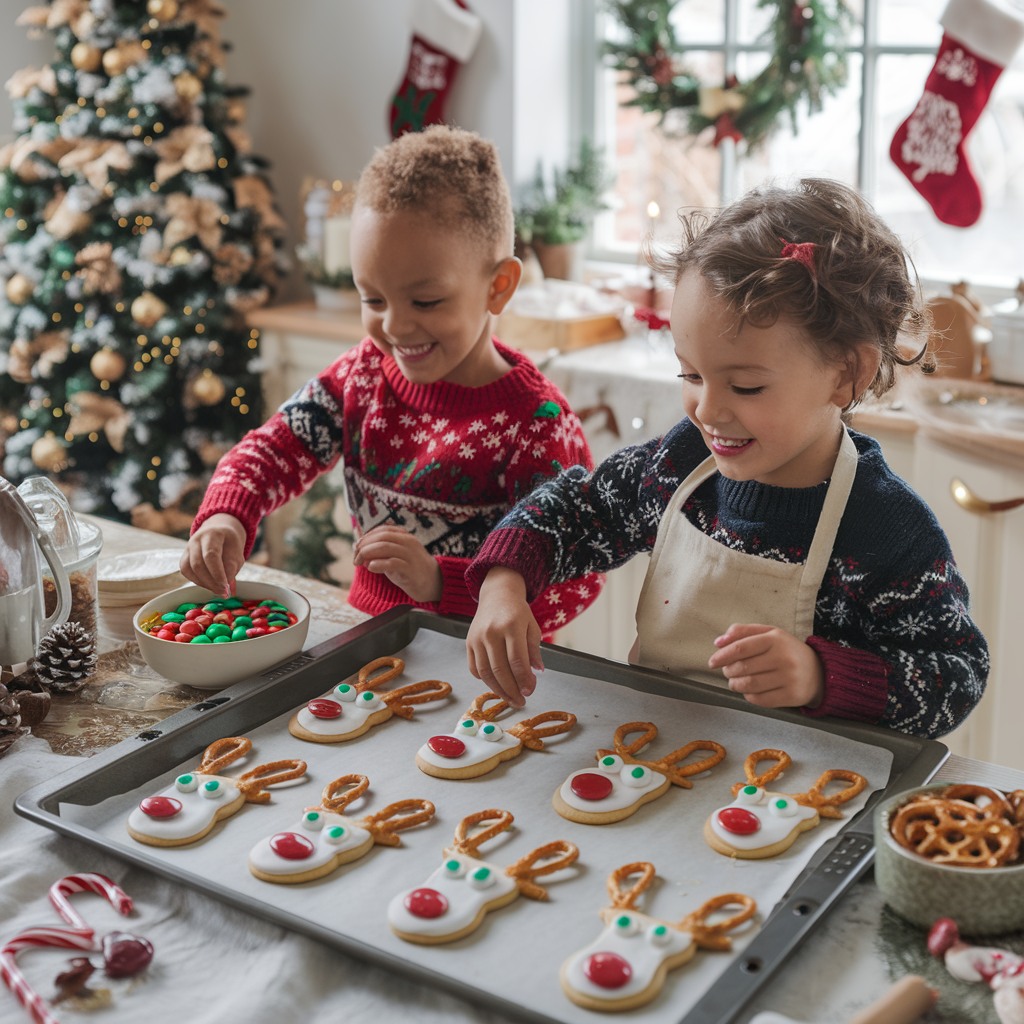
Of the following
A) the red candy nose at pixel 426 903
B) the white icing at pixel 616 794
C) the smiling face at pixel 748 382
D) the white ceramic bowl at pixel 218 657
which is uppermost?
the smiling face at pixel 748 382

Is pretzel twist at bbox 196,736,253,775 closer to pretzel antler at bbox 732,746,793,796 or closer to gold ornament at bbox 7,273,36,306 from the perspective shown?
pretzel antler at bbox 732,746,793,796

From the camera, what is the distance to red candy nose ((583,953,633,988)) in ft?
2.20

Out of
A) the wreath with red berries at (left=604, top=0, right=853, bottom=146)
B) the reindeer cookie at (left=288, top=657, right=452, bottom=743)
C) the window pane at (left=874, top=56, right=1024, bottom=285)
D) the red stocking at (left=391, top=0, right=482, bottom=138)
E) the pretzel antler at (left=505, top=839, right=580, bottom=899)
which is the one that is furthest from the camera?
the red stocking at (left=391, top=0, right=482, bottom=138)

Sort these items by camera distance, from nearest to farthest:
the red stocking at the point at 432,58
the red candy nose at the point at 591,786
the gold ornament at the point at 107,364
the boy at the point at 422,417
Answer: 1. the red candy nose at the point at 591,786
2. the boy at the point at 422,417
3. the red stocking at the point at 432,58
4. the gold ornament at the point at 107,364

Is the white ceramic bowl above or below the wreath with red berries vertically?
below

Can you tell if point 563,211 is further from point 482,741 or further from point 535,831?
point 535,831

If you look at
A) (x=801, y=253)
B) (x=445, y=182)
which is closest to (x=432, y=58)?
(x=445, y=182)

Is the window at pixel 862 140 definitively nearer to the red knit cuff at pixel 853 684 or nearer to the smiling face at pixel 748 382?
the smiling face at pixel 748 382

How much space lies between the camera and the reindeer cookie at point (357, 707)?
99 cm

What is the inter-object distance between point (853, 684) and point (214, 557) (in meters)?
0.67

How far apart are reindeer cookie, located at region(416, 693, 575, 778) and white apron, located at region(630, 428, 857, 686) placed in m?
0.15

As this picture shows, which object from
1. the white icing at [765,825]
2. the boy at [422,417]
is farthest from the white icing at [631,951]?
the boy at [422,417]

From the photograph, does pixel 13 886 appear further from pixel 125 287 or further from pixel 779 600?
pixel 125 287

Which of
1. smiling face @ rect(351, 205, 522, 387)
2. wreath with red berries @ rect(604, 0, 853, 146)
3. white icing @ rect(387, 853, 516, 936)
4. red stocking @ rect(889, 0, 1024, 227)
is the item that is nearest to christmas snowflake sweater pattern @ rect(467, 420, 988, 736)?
smiling face @ rect(351, 205, 522, 387)
